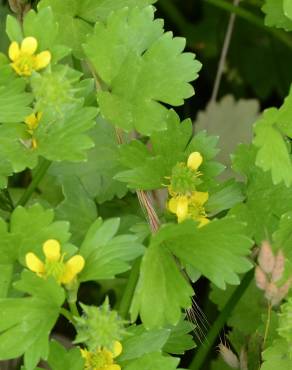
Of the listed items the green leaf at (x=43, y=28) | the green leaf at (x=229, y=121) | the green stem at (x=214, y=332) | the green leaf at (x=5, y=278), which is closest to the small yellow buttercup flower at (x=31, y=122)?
the green leaf at (x=43, y=28)

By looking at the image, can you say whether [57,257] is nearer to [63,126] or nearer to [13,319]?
[13,319]

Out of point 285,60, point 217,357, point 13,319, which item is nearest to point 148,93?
point 13,319

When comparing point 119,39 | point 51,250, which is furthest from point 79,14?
point 51,250

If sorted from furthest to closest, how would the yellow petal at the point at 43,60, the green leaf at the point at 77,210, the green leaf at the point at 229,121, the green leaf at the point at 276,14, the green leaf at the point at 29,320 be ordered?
the green leaf at the point at 229,121, the green leaf at the point at 276,14, the green leaf at the point at 77,210, the yellow petal at the point at 43,60, the green leaf at the point at 29,320

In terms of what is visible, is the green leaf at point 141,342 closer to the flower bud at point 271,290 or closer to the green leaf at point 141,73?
the flower bud at point 271,290

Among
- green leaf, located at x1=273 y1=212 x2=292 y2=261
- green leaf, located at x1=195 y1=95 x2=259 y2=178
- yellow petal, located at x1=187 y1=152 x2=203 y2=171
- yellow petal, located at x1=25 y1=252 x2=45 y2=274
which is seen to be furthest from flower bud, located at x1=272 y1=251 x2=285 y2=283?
green leaf, located at x1=195 y1=95 x2=259 y2=178

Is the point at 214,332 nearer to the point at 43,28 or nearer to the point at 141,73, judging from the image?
the point at 141,73

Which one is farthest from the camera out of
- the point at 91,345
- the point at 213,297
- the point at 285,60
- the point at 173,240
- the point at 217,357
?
the point at 285,60
